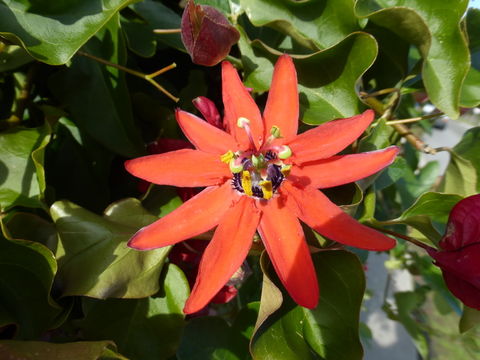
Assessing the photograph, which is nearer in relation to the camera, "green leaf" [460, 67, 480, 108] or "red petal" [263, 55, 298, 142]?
"red petal" [263, 55, 298, 142]

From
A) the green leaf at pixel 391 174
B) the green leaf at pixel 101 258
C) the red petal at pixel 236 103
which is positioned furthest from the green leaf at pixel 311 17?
the green leaf at pixel 101 258

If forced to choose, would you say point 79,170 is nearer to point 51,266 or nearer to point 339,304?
point 51,266

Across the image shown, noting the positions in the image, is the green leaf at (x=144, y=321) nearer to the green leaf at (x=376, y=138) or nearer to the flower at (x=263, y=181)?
the flower at (x=263, y=181)

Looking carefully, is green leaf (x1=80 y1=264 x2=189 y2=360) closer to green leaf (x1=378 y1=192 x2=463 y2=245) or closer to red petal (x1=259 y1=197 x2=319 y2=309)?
red petal (x1=259 y1=197 x2=319 y2=309)

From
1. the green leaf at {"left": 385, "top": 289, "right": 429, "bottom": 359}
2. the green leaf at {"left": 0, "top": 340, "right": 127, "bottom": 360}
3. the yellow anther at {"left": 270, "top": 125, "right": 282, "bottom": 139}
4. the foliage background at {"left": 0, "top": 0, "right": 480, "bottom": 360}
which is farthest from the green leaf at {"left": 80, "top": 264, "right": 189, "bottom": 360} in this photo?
the green leaf at {"left": 385, "top": 289, "right": 429, "bottom": 359}

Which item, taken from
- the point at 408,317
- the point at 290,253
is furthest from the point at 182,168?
the point at 408,317

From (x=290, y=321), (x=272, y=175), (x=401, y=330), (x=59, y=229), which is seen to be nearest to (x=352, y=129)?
(x=272, y=175)
